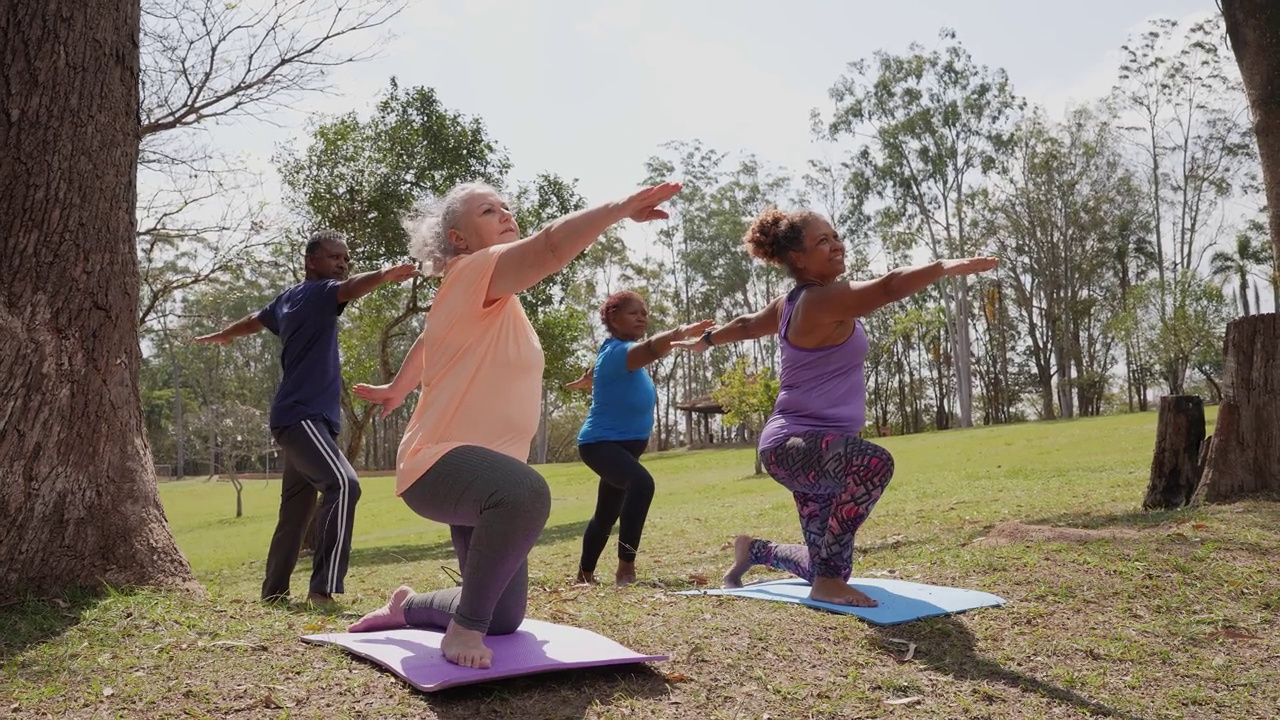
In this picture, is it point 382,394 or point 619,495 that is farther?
point 619,495

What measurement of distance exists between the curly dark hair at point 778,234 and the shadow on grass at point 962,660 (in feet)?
5.89

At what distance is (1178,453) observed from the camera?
313 inches

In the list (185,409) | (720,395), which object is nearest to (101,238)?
(720,395)

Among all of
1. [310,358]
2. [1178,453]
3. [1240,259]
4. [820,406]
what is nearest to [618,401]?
[310,358]

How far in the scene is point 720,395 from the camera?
29484 millimetres

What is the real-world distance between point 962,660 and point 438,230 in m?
2.76

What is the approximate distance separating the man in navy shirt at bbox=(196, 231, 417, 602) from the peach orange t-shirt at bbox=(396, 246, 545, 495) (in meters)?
1.73

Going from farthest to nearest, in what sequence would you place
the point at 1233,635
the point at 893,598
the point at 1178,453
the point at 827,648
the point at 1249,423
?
the point at 1178,453
the point at 1249,423
the point at 893,598
the point at 1233,635
the point at 827,648

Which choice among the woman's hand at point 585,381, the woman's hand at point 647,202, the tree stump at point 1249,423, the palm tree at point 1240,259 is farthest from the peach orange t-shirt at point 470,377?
the palm tree at point 1240,259

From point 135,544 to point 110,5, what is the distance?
261 centimetres

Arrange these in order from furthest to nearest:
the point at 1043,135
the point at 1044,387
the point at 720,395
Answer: the point at 1044,387
the point at 1043,135
the point at 720,395

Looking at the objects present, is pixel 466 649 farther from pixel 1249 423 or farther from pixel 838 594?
pixel 1249 423

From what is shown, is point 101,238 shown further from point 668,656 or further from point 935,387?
point 935,387

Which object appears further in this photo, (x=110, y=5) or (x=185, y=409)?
→ (x=185, y=409)
